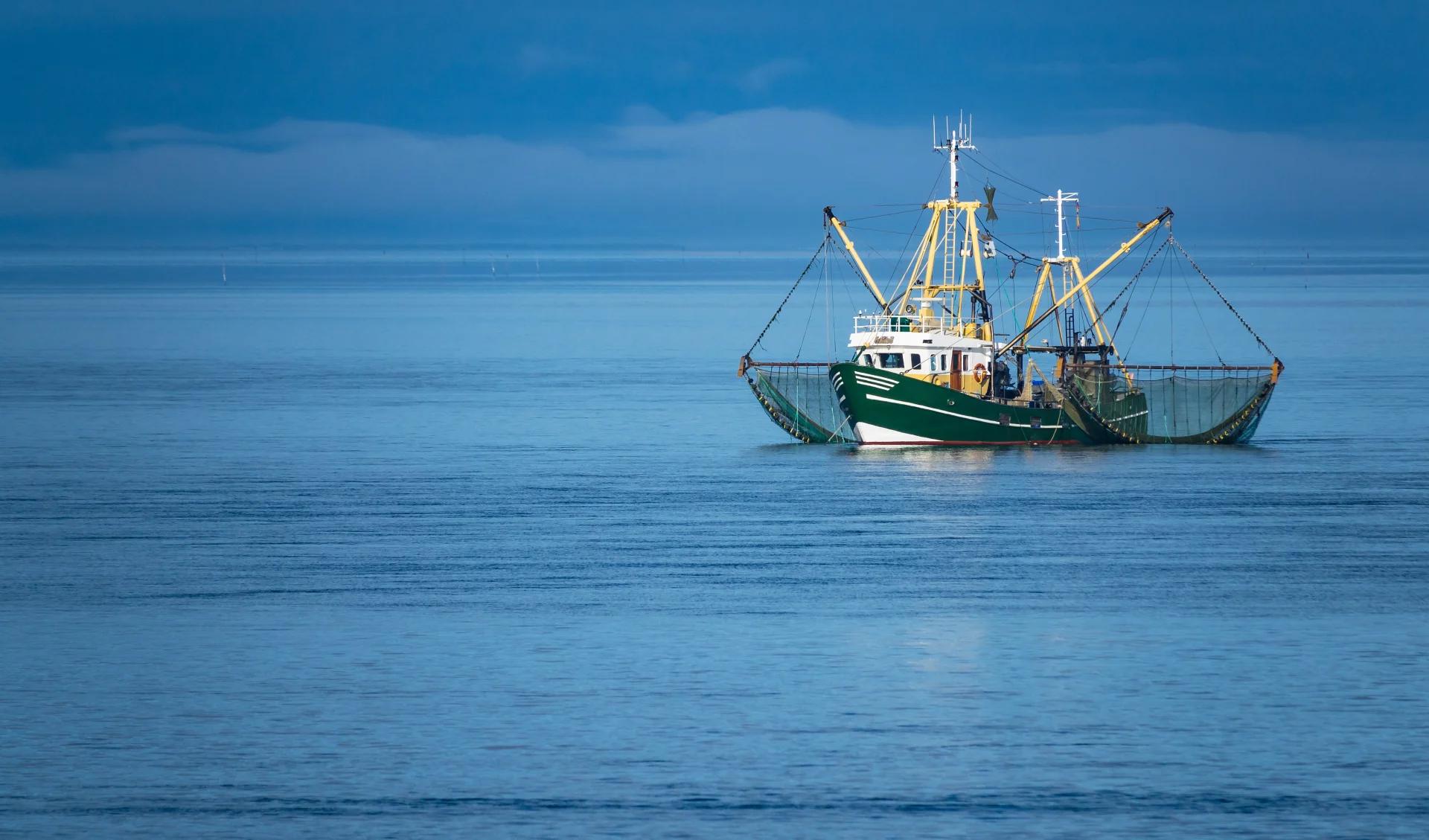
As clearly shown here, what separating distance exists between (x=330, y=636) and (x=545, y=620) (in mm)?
4944

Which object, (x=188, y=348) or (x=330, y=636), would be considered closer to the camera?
(x=330, y=636)

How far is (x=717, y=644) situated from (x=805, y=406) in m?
49.0

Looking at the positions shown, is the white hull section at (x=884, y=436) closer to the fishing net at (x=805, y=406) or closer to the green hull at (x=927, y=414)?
the green hull at (x=927, y=414)

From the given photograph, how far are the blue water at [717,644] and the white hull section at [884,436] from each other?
212 cm

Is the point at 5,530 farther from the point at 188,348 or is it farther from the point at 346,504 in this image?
the point at 188,348

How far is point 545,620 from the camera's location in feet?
141

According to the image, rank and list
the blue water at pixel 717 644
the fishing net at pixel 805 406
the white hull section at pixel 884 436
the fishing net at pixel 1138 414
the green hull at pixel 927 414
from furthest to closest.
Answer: the fishing net at pixel 805 406 < the fishing net at pixel 1138 414 < the white hull section at pixel 884 436 < the green hull at pixel 927 414 < the blue water at pixel 717 644

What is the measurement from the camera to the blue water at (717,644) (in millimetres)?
29969

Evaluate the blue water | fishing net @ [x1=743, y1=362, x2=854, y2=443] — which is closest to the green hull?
the blue water

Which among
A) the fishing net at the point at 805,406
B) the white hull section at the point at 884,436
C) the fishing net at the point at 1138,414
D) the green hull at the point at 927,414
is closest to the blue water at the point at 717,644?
the green hull at the point at 927,414

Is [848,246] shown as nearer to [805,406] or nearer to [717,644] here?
[805,406]

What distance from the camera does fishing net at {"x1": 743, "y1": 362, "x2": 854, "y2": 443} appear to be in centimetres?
8594

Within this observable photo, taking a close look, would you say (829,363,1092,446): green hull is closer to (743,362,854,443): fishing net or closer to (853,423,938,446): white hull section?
(853,423,938,446): white hull section

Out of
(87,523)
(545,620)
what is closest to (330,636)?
(545,620)
